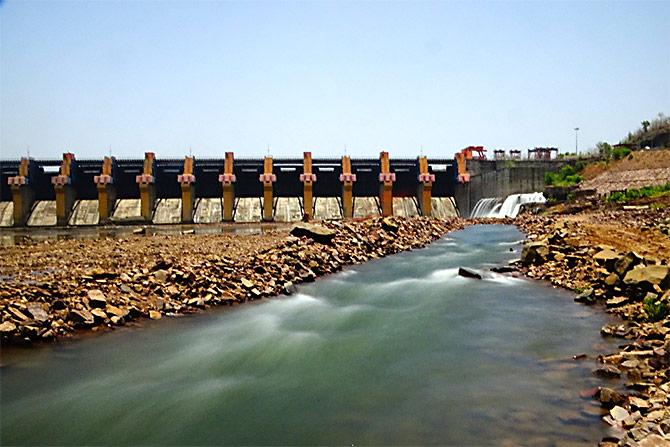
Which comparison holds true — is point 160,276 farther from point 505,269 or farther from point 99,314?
point 505,269

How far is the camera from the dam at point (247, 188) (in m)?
43.4

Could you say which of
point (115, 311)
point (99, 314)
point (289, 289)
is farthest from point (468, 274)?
point (99, 314)

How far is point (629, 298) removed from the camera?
9961mm

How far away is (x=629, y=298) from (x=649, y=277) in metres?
0.69

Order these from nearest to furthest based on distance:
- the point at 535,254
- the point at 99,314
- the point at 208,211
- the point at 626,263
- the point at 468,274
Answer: the point at 99,314 < the point at 626,263 < the point at 468,274 < the point at 535,254 < the point at 208,211

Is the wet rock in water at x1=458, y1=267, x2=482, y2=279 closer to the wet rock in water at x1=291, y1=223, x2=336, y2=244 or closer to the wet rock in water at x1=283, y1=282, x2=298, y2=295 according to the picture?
the wet rock in water at x1=291, y1=223, x2=336, y2=244

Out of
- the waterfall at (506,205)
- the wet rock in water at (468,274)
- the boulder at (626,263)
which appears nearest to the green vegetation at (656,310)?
the boulder at (626,263)

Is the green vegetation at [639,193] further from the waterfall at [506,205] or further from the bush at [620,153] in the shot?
the bush at [620,153]

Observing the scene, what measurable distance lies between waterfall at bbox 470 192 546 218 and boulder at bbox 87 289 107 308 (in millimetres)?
34551

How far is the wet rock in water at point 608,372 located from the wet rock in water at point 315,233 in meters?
12.3

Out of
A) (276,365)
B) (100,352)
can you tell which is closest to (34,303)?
(100,352)

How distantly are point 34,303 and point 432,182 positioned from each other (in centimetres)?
4019

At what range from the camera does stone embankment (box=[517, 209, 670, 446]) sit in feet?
16.7

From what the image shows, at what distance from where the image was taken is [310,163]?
Result: 150ft
